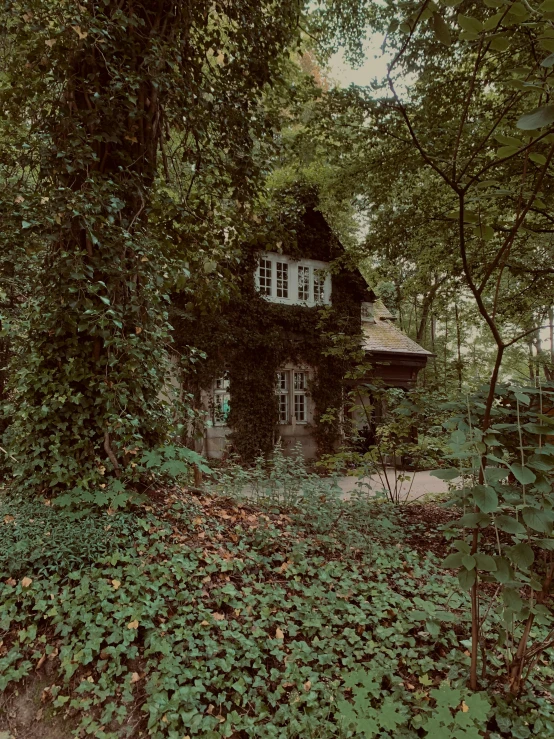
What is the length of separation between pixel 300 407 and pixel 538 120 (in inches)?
471

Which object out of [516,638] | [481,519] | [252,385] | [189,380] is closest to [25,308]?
[481,519]

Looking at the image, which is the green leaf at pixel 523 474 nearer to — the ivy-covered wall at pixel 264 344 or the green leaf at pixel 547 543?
the green leaf at pixel 547 543

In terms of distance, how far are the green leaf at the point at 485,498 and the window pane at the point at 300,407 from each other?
432 inches

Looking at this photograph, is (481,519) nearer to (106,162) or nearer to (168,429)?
(168,429)

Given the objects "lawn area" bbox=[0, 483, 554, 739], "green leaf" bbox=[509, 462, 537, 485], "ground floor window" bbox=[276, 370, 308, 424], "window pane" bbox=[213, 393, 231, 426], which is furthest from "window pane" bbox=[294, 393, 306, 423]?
"green leaf" bbox=[509, 462, 537, 485]

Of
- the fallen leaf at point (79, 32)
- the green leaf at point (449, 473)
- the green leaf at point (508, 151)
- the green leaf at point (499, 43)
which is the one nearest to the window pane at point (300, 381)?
the fallen leaf at point (79, 32)

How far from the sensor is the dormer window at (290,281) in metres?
12.7

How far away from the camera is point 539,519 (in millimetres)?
1858

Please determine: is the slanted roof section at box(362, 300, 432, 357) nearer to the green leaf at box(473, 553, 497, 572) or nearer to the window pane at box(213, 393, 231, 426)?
the window pane at box(213, 393, 231, 426)

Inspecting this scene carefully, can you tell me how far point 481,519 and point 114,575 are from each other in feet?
8.36

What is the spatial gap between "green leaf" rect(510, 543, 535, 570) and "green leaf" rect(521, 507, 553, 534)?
109mm

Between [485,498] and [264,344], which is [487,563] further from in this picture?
[264,344]

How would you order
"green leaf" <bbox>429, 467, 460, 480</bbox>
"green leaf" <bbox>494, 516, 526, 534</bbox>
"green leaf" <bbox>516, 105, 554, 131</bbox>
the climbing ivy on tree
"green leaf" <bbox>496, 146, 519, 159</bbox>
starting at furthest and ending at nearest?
the climbing ivy on tree, "green leaf" <bbox>429, 467, 460, 480</bbox>, "green leaf" <bbox>494, 516, 526, 534</bbox>, "green leaf" <bbox>496, 146, 519, 159</bbox>, "green leaf" <bbox>516, 105, 554, 131</bbox>

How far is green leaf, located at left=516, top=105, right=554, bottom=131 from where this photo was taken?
3.65 ft
